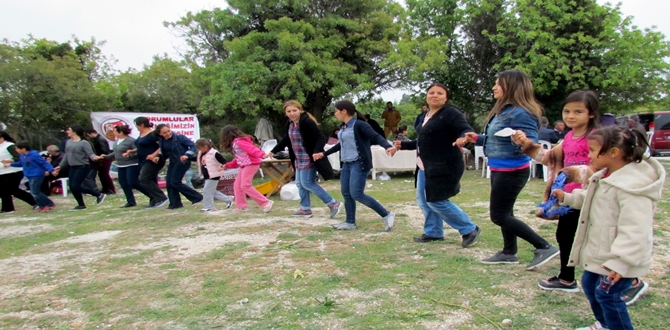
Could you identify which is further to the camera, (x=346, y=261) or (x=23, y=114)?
(x=23, y=114)

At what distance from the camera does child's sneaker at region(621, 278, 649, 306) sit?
3.02m

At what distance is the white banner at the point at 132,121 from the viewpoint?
14.0m

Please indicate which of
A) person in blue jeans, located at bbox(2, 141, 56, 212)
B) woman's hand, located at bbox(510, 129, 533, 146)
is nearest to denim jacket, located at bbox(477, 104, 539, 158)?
woman's hand, located at bbox(510, 129, 533, 146)

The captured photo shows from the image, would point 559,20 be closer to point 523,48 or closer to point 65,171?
point 523,48

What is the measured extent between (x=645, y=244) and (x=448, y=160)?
7.03 ft

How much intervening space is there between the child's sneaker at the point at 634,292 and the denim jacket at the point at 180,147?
258 inches

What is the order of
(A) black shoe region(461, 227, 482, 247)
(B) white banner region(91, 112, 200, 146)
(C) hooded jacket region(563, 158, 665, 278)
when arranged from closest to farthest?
(C) hooded jacket region(563, 158, 665, 278) < (A) black shoe region(461, 227, 482, 247) < (B) white banner region(91, 112, 200, 146)

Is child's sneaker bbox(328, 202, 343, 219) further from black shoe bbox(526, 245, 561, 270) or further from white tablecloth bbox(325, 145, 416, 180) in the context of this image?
white tablecloth bbox(325, 145, 416, 180)

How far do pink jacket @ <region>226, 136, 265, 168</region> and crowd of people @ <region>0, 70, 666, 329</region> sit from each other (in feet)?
0.05

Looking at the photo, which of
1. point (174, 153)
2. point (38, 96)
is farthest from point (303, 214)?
point (38, 96)

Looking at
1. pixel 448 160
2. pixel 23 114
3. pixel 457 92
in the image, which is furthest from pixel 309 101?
pixel 448 160

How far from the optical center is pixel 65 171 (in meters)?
11.5

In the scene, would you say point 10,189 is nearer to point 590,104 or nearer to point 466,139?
point 466,139

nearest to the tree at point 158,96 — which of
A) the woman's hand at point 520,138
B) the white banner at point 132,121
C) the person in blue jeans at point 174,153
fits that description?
the white banner at point 132,121
